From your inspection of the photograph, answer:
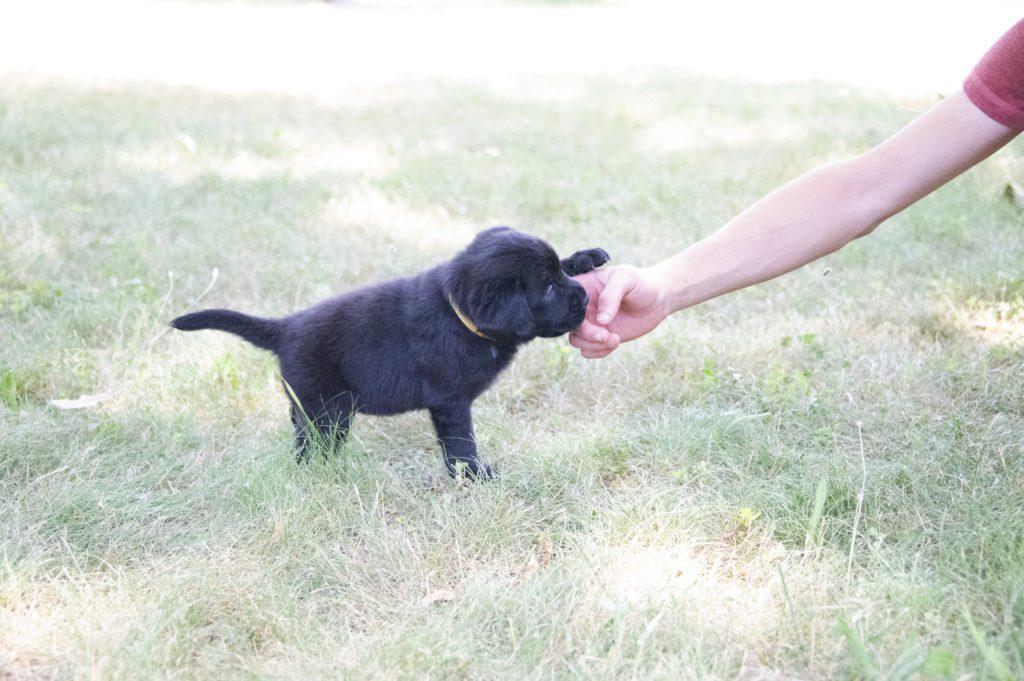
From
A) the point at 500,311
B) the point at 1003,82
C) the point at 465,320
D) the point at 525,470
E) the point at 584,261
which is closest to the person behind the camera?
the point at 1003,82

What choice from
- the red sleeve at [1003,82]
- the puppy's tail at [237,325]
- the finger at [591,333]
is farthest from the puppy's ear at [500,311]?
the red sleeve at [1003,82]

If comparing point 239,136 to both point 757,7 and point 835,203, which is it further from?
point 757,7

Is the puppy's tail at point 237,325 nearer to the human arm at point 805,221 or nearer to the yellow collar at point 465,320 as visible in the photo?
the yellow collar at point 465,320

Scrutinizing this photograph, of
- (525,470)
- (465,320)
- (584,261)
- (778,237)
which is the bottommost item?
(525,470)

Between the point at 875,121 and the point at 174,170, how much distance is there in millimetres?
5200

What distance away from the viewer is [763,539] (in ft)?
7.48

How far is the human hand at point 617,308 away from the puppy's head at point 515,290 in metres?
0.07

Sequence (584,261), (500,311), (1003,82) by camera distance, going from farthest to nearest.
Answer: (584,261) < (500,311) < (1003,82)

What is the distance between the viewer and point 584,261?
285 cm

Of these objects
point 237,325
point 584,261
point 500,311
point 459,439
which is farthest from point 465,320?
point 237,325

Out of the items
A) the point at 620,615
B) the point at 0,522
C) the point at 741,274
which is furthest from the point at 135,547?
the point at 741,274

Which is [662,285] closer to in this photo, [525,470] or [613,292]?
[613,292]

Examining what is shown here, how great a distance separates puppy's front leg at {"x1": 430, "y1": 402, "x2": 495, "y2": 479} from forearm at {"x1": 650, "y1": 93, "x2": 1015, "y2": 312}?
69 cm

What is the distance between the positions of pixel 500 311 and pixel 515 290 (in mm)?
82
